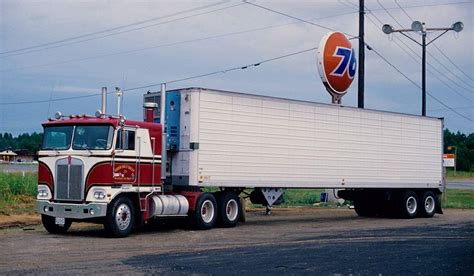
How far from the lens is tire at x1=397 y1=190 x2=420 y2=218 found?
28688mm

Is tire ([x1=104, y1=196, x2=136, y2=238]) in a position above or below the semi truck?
below

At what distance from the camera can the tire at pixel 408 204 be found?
2869cm

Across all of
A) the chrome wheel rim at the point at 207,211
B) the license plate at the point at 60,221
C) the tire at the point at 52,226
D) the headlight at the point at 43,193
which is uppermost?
the headlight at the point at 43,193

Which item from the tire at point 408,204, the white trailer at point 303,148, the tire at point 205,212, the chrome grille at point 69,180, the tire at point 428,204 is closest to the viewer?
the chrome grille at point 69,180


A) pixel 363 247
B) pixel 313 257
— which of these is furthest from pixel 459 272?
pixel 363 247

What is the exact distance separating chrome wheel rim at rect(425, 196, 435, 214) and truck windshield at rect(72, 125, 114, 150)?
15.5 metres

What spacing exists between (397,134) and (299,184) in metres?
6.19

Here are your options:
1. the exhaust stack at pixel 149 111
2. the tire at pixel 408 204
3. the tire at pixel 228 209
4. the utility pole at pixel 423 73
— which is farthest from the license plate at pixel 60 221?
the utility pole at pixel 423 73

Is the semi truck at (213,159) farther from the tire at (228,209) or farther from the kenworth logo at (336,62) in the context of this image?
the kenworth logo at (336,62)

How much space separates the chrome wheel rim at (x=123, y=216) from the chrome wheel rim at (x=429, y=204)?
1480 centimetres

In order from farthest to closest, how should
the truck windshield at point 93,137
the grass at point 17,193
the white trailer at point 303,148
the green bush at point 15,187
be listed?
1. the green bush at point 15,187
2. the grass at point 17,193
3. the white trailer at point 303,148
4. the truck windshield at point 93,137

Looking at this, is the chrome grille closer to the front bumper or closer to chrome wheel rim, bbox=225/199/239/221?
the front bumper

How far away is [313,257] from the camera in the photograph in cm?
1491

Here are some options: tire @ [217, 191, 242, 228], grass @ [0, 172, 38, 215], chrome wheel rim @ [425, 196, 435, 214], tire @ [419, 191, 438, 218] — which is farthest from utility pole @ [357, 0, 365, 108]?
grass @ [0, 172, 38, 215]
